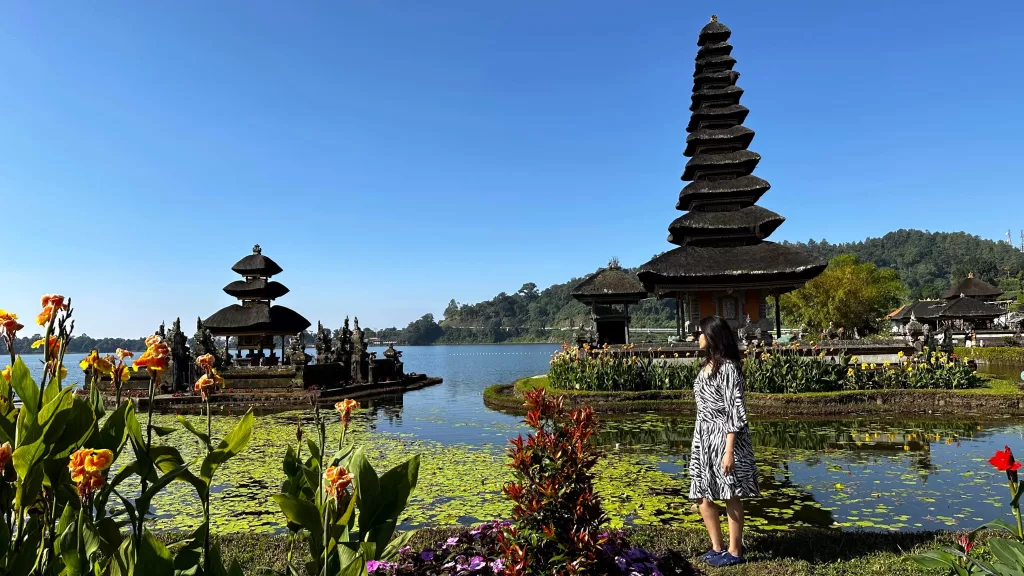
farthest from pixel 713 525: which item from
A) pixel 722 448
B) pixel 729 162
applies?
pixel 729 162

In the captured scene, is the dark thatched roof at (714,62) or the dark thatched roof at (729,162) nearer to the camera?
the dark thatched roof at (729,162)

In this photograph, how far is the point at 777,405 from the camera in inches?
554

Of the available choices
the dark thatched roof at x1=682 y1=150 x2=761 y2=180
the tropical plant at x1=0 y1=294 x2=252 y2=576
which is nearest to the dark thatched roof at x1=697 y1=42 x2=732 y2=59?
the dark thatched roof at x1=682 y1=150 x2=761 y2=180

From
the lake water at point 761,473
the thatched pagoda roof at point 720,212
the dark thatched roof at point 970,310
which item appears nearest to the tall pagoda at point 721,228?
the thatched pagoda roof at point 720,212

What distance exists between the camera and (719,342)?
4.59 metres

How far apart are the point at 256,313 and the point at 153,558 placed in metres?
27.7

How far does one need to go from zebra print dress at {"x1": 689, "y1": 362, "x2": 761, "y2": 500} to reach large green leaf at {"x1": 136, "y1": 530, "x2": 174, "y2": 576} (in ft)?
12.2

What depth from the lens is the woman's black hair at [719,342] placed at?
15.0 feet

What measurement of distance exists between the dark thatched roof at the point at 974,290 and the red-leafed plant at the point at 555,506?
197ft

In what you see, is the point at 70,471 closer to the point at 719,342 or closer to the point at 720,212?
the point at 719,342

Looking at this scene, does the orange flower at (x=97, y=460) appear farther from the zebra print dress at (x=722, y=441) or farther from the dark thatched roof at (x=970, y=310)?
the dark thatched roof at (x=970, y=310)

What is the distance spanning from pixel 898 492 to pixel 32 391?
8.06 m

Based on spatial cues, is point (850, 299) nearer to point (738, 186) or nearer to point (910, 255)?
point (738, 186)

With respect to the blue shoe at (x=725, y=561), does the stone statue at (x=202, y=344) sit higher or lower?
higher
